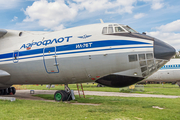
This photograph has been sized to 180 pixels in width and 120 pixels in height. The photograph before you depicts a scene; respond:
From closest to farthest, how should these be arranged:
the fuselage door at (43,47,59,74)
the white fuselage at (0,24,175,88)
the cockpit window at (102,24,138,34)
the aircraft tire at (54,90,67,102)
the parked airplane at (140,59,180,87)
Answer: the white fuselage at (0,24,175,88)
the cockpit window at (102,24,138,34)
the fuselage door at (43,47,59,74)
the aircraft tire at (54,90,67,102)
the parked airplane at (140,59,180,87)

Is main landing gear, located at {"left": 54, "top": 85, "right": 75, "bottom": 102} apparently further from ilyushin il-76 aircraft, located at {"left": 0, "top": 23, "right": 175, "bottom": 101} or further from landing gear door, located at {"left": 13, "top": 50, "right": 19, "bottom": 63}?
landing gear door, located at {"left": 13, "top": 50, "right": 19, "bottom": 63}

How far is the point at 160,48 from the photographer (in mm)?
9867

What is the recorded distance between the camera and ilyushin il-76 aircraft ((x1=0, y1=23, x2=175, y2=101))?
997 centimetres

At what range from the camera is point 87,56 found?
1070 cm

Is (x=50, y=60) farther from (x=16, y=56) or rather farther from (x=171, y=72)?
(x=171, y=72)

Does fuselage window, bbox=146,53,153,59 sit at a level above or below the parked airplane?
above

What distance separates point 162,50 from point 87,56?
4255 millimetres

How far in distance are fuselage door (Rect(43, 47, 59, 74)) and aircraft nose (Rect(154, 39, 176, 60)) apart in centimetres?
609

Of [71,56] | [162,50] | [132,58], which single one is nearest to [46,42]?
[71,56]

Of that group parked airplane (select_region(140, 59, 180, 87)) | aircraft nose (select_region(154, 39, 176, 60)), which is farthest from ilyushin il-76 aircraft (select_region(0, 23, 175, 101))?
parked airplane (select_region(140, 59, 180, 87))

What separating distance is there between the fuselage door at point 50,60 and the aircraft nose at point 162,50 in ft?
20.0

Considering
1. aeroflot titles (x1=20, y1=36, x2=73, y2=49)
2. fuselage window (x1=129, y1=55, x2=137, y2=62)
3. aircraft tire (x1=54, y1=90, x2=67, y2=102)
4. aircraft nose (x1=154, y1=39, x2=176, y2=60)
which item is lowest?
aircraft tire (x1=54, y1=90, x2=67, y2=102)

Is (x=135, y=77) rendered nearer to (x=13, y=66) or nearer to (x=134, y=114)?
(x=134, y=114)

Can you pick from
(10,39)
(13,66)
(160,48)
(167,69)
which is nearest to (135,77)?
(160,48)
